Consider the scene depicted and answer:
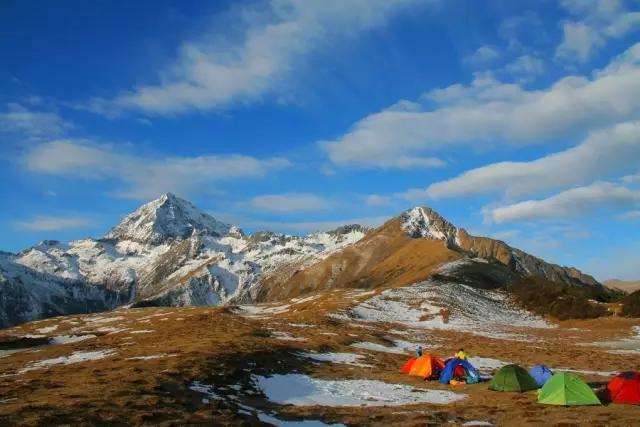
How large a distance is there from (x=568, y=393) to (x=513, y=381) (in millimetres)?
4510

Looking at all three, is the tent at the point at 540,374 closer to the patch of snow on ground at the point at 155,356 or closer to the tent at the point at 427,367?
the tent at the point at 427,367

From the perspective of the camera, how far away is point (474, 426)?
762 inches

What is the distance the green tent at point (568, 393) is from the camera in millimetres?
23453

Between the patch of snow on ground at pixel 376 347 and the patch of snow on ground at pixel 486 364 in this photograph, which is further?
the patch of snow on ground at pixel 376 347

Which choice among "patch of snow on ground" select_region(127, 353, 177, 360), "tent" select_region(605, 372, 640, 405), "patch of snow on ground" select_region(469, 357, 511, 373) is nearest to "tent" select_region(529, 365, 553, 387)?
"tent" select_region(605, 372, 640, 405)

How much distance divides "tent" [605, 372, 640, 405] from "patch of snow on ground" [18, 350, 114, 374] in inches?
1141

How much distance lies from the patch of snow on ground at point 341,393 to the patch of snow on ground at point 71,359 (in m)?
12.6

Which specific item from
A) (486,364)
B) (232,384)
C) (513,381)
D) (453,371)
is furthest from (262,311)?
(513,381)

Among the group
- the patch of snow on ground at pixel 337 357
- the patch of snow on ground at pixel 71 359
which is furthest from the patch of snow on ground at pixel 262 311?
the patch of snow on ground at pixel 71 359

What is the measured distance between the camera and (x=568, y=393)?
23641mm

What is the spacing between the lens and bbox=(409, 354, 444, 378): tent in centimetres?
3247

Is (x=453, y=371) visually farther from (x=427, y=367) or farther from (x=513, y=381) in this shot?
(x=513, y=381)

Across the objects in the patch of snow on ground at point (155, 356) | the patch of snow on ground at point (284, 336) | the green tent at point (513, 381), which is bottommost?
the green tent at point (513, 381)

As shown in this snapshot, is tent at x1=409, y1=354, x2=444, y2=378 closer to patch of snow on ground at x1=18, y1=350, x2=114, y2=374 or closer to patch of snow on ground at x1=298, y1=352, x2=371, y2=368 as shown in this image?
patch of snow on ground at x1=298, y1=352, x2=371, y2=368
